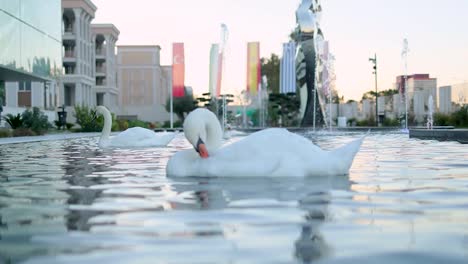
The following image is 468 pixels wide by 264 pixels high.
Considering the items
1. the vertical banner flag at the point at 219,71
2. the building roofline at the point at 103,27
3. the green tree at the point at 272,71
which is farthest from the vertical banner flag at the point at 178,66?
the building roofline at the point at 103,27

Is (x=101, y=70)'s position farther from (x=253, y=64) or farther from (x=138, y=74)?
(x=253, y=64)

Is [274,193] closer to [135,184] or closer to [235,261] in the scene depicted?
[135,184]

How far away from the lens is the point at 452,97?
44.2m

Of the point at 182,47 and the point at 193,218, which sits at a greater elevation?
the point at 182,47

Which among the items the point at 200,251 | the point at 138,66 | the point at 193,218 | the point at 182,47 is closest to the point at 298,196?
the point at 193,218

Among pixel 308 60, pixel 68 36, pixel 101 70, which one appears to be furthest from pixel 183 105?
pixel 308 60

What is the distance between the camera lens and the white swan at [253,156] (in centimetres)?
738

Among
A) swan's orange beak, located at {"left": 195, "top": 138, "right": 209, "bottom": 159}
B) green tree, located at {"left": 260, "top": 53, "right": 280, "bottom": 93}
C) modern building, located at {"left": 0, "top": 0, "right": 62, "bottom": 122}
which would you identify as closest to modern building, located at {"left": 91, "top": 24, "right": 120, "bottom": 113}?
green tree, located at {"left": 260, "top": 53, "right": 280, "bottom": 93}

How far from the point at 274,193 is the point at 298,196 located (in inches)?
12.0

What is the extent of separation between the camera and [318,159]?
7664 mm

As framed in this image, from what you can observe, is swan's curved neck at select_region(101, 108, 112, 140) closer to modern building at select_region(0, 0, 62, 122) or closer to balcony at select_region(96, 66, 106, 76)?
modern building at select_region(0, 0, 62, 122)

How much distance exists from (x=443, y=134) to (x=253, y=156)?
616 inches

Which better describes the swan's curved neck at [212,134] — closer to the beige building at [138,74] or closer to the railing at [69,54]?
the railing at [69,54]

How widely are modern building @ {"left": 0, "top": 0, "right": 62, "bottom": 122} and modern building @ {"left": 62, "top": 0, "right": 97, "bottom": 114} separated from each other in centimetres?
2421
